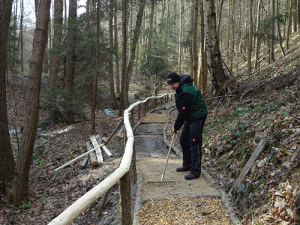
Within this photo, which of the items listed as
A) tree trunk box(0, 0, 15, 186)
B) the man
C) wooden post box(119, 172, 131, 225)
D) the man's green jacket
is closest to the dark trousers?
the man

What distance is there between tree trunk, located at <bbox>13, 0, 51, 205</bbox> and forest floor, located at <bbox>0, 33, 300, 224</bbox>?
0.48 meters

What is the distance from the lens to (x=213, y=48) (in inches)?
364

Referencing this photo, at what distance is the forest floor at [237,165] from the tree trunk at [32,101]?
0.48 metres

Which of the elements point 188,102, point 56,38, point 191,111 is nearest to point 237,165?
point 191,111

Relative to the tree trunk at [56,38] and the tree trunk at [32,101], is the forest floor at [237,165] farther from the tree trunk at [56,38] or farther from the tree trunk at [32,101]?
the tree trunk at [56,38]

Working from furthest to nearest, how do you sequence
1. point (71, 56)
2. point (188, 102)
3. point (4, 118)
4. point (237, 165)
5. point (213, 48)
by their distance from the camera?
point (71, 56)
point (213, 48)
point (4, 118)
point (237, 165)
point (188, 102)

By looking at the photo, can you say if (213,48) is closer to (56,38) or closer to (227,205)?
(227,205)

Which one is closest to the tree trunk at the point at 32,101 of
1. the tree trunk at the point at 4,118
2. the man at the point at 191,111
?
the tree trunk at the point at 4,118

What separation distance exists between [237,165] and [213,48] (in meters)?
5.68

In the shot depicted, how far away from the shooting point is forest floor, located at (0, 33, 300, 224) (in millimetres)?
3283

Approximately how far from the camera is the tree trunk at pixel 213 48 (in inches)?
355

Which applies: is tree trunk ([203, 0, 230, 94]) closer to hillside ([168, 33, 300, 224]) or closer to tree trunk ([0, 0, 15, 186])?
hillside ([168, 33, 300, 224])

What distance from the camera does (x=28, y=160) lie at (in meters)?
6.01

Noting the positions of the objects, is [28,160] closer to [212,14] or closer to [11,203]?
[11,203]
